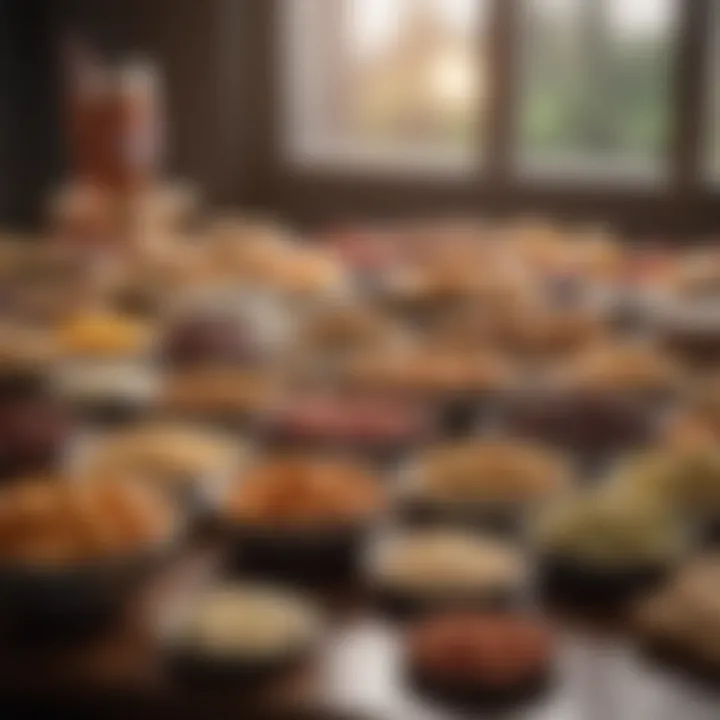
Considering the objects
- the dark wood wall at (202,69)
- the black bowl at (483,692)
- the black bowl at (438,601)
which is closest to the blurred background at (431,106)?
the dark wood wall at (202,69)

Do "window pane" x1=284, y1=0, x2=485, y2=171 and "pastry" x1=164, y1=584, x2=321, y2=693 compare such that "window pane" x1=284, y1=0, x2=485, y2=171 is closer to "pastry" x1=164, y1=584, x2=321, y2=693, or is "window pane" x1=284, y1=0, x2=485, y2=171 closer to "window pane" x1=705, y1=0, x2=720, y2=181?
"window pane" x1=705, y1=0, x2=720, y2=181

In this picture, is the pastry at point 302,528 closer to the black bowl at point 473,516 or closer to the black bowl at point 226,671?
the black bowl at point 473,516

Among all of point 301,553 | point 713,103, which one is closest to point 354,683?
point 301,553

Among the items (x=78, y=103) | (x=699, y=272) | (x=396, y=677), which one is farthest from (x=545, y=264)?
(x=396, y=677)

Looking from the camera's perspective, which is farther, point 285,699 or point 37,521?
point 37,521

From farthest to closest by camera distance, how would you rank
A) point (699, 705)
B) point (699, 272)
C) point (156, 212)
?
point (156, 212), point (699, 272), point (699, 705)

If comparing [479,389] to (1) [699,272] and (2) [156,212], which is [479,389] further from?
(2) [156,212]
